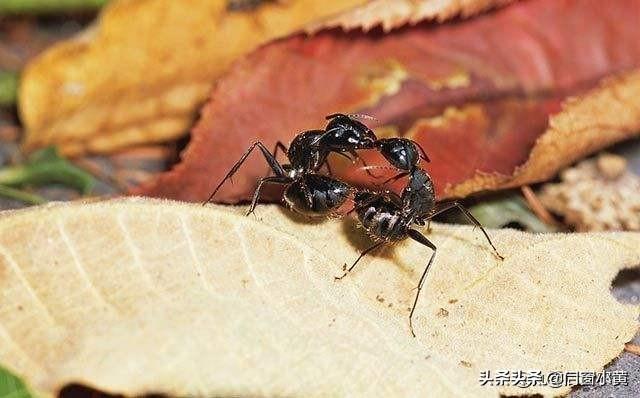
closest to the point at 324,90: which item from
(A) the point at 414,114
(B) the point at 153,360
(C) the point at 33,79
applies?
(A) the point at 414,114

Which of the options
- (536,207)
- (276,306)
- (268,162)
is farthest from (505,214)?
(276,306)

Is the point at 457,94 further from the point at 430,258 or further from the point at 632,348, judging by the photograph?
the point at 632,348

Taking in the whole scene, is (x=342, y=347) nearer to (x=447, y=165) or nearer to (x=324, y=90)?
(x=447, y=165)

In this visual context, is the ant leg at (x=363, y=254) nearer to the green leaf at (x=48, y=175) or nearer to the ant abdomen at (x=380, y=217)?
the ant abdomen at (x=380, y=217)

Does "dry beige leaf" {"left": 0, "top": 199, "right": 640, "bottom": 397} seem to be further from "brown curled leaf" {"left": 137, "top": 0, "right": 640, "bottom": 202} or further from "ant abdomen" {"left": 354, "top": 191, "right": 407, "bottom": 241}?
"brown curled leaf" {"left": 137, "top": 0, "right": 640, "bottom": 202}

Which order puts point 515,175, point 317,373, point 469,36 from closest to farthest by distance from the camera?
1. point 317,373
2. point 515,175
3. point 469,36

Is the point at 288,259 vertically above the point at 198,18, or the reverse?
the point at 198,18
